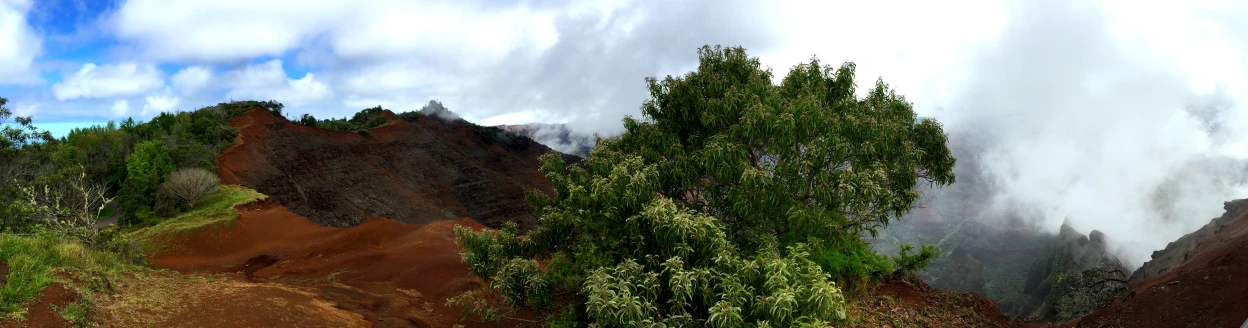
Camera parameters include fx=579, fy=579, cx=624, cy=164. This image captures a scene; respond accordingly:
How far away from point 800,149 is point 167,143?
34.2 meters

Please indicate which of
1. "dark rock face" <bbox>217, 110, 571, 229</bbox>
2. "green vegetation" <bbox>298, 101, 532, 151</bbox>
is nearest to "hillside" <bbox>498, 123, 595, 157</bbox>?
"green vegetation" <bbox>298, 101, 532, 151</bbox>

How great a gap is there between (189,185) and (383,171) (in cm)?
2080

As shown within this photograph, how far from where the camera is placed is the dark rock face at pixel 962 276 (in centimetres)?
5350

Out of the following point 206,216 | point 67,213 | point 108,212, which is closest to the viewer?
point 67,213

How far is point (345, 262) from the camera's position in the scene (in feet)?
65.0

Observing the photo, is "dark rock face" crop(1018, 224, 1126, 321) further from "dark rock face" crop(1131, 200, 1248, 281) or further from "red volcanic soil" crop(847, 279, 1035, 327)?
"red volcanic soil" crop(847, 279, 1035, 327)

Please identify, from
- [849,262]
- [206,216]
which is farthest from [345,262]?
[849,262]

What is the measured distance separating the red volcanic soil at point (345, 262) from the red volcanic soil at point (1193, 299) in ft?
54.8

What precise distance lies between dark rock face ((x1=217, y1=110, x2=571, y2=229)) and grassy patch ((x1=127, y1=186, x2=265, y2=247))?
3.67 meters

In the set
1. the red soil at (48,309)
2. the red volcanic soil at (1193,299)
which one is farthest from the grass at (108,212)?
the red volcanic soil at (1193,299)

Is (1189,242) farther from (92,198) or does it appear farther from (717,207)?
(92,198)

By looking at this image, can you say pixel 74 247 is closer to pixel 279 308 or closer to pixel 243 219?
pixel 279 308

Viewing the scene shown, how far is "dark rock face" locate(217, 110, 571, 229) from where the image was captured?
36188 mm

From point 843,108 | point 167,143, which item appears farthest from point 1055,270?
point 167,143
